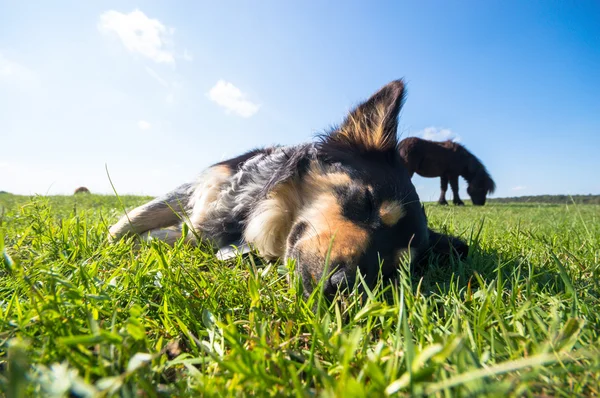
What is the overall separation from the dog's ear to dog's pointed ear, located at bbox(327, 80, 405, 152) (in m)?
0.35

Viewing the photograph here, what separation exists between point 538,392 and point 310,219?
1.94m

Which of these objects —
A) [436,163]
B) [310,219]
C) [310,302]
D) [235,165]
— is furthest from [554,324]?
[436,163]

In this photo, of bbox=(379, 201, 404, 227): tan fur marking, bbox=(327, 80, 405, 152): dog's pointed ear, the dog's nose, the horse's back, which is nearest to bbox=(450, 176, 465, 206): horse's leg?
the horse's back

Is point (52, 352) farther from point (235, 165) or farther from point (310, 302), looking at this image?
point (235, 165)

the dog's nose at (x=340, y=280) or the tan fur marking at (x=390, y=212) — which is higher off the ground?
the tan fur marking at (x=390, y=212)

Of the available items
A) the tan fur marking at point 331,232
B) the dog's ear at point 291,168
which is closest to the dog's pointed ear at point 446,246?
the tan fur marking at point 331,232

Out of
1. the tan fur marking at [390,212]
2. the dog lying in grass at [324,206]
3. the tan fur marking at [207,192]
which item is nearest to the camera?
the dog lying in grass at [324,206]

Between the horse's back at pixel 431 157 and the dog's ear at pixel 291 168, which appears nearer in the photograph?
the dog's ear at pixel 291 168

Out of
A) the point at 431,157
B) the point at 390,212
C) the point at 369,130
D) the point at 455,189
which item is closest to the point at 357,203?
the point at 390,212

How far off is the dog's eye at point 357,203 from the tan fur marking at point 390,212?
9 cm

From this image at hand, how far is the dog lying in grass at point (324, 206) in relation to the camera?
2191mm

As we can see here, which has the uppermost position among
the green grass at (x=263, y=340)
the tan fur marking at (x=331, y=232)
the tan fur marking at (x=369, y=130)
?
the tan fur marking at (x=369, y=130)

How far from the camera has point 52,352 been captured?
91 cm

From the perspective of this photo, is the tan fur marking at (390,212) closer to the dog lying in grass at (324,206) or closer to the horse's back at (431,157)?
the dog lying in grass at (324,206)
